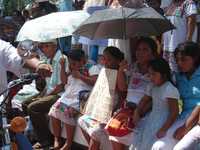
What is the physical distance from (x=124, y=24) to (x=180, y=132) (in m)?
1.27

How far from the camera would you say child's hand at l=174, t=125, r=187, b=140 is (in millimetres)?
4277

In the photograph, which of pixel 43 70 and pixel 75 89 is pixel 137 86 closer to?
pixel 75 89

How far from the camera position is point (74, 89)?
5734 mm

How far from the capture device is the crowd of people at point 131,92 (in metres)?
4.29

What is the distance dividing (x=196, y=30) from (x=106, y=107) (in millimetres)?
2035

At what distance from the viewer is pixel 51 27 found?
5.59m

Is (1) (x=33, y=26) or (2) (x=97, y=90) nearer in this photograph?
(2) (x=97, y=90)

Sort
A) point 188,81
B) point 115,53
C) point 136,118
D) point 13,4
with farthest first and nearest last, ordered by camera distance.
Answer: point 13,4 → point 115,53 → point 136,118 → point 188,81

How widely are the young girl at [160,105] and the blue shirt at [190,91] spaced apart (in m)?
0.11

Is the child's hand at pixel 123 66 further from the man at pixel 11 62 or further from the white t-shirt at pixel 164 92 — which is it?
the man at pixel 11 62

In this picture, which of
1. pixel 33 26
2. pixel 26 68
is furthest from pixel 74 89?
pixel 26 68

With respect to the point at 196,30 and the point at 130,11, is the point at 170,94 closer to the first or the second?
the point at 130,11

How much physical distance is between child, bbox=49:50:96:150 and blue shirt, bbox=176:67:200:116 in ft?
4.55

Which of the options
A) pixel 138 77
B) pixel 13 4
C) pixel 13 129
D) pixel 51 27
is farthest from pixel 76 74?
pixel 13 4
